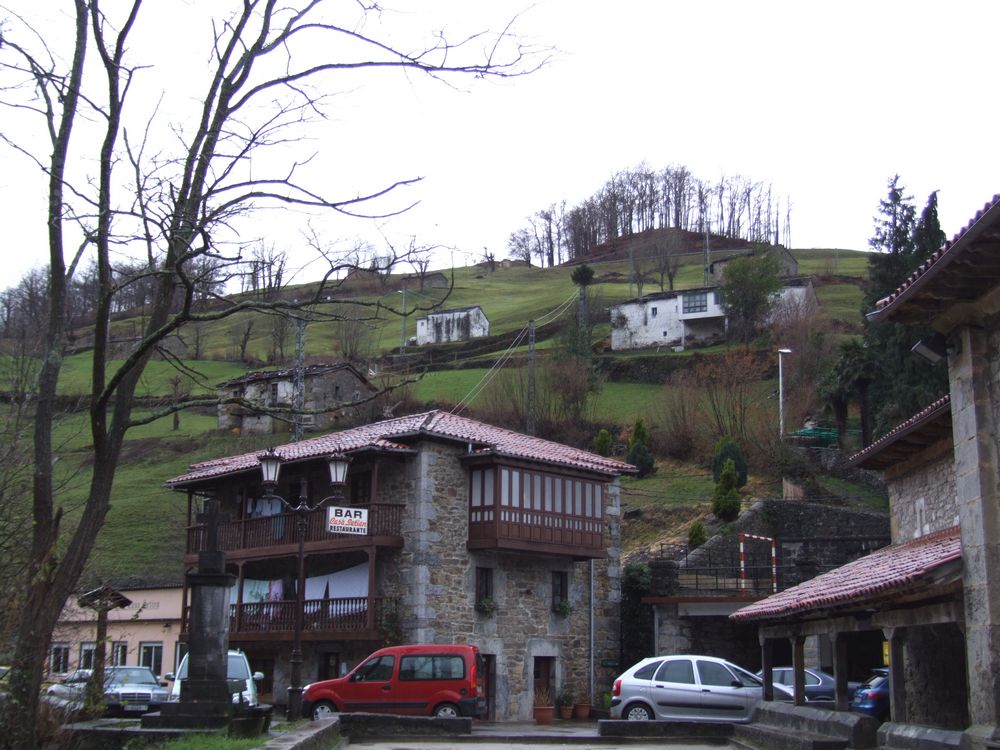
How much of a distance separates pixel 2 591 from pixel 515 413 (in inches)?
1731

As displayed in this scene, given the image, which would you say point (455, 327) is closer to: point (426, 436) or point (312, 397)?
point (312, 397)

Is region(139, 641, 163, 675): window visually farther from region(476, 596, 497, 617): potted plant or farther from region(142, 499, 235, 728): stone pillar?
region(142, 499, 235, 728): stone pillar

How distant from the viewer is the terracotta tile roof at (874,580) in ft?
39.9

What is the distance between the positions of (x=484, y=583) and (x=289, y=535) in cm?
560

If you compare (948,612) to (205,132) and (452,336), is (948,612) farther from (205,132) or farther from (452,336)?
(452,336)

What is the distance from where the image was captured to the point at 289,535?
101 feet

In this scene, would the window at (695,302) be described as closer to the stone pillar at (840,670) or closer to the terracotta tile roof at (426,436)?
the terracotta tile roof at (426,436)

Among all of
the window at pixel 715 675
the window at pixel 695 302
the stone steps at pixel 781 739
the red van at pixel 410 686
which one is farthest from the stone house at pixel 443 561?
the window at pixel 695 302

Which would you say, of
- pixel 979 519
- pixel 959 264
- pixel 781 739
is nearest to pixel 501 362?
pixel 781 739

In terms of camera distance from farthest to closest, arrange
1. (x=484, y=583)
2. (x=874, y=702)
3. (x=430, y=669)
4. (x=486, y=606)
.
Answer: (x=484, y=583) < (x=486, y=606) < (x=430, y=669) < (x=874, y=702)

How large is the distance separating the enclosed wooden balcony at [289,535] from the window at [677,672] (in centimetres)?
955

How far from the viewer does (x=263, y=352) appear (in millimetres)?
84312

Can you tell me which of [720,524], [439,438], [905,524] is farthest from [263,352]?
[905,524]

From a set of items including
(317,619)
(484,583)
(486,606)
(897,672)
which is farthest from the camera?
(484,583)
